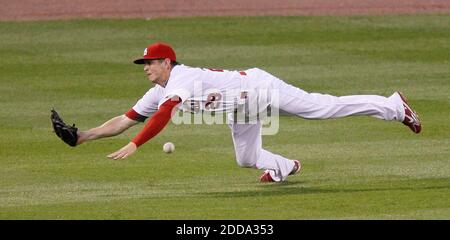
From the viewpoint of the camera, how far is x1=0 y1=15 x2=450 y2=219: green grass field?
10742 mm

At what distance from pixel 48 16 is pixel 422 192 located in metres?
12.0

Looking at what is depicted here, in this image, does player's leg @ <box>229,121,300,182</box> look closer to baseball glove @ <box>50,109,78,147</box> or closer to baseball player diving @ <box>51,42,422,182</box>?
baseball player diving @ <box>51,42,422,182</box>

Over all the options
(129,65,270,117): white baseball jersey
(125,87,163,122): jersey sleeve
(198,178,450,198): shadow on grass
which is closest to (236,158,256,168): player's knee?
(198,178,450,198): shadow on grass

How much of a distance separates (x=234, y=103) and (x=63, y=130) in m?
1.52

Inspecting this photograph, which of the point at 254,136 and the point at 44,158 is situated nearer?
the point at 254,136

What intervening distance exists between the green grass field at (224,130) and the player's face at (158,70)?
1.02 m

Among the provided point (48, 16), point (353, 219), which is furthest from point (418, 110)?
point (48, 16)

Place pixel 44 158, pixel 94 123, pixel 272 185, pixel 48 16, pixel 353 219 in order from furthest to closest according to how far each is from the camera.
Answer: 1. pixel 48 16
2. pixel 94 123
3. pixel 44 158
4. pixel 272 185
5. pixel 353 219

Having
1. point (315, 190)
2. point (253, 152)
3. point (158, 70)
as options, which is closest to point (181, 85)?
point (158, 70)

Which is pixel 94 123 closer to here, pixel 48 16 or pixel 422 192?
pixel 422 192

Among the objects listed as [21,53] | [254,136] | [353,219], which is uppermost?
Result: [21,53]

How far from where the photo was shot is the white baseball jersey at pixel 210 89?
11016 millimetres

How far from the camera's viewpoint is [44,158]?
43.7 ft

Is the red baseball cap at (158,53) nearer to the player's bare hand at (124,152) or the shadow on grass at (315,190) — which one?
the player's bare hand at (124,152)
